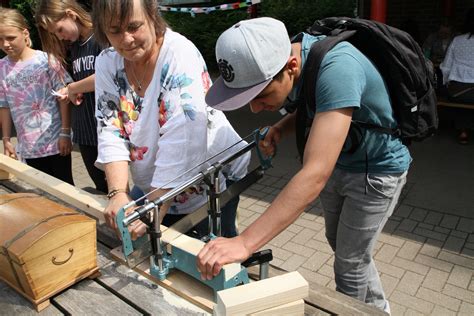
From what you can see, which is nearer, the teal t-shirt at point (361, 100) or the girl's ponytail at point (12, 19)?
the teal t-shirt at point (361, 100)

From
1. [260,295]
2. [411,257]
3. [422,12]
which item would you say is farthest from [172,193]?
[422,12]

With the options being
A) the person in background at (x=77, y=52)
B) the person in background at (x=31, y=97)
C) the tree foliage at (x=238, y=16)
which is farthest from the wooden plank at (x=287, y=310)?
the tree foliage at (x=238, y=16)

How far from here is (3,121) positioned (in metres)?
3.12

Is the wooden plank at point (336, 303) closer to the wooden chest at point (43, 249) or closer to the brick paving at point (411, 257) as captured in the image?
the wooden chest at point (43, 249)

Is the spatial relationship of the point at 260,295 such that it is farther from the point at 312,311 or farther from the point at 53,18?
the point at 53,18

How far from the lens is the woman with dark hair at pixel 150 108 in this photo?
1.61 metres

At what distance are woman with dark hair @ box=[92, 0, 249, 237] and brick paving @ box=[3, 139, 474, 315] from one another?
66.3 inches

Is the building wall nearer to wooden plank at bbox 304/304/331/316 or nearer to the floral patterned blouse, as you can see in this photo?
the floral patterned blouse

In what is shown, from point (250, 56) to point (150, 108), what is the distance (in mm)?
585

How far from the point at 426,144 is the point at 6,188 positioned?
5049 mm

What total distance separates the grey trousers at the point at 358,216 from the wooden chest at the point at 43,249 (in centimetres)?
103

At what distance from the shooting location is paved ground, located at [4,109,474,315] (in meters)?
2.86

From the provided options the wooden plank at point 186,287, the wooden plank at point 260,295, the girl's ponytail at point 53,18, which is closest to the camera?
the wooden plank at point 260,295

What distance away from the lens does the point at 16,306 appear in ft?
4.72
